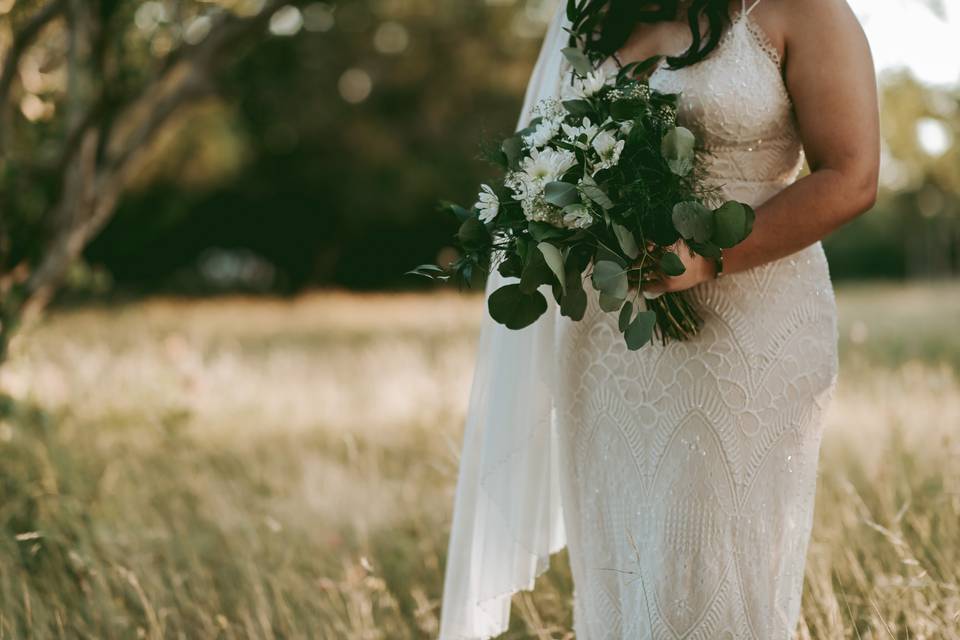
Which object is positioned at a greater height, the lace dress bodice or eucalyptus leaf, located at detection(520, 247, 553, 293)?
the lace dress bodice

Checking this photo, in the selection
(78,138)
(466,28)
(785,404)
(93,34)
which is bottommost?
(785,404)

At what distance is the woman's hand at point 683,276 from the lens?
182 cm

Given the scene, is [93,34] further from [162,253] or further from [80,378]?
[162,253]

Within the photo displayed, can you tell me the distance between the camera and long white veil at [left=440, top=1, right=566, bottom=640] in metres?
2.43

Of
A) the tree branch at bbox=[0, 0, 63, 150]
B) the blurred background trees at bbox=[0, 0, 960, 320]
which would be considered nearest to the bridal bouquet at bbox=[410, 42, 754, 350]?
the tree branch at bbox=[0, 0, 63, 150]

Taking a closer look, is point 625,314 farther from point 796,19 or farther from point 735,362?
point 796,19

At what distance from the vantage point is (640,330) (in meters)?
1.78

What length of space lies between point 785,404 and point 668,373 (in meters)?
0.26

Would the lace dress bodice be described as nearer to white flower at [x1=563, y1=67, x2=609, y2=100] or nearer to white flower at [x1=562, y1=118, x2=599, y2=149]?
white flower at [x1=563, y1=67, x2=609, y2=100]

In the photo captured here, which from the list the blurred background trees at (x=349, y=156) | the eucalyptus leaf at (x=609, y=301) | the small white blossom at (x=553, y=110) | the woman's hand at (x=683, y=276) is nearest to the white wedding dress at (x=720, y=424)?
the woman's hand at (x=683, y=276)

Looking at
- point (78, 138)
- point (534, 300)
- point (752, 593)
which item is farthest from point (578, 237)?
point (78, 138)

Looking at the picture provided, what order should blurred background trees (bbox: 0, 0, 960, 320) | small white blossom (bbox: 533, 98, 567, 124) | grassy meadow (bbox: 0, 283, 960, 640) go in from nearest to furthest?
small white blossom (bbox: 533, 98, 567, 124), grassy meadow (bbox: 0, 283, 960, 640), blurred background trees (bbox: 0, 0, 960, 320)

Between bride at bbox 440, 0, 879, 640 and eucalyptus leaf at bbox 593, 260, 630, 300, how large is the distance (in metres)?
0.16

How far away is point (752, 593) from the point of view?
1976 millimetres
